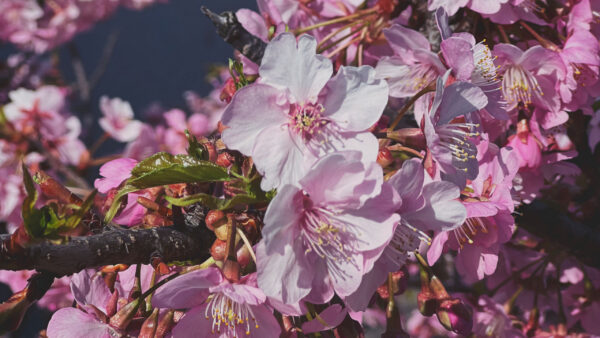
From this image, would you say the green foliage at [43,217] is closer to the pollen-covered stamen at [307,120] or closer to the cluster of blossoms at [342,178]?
the cluster of blossoms at [342,178]

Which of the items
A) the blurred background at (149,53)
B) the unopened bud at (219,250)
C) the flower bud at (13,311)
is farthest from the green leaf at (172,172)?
the blurred background at (149,53)

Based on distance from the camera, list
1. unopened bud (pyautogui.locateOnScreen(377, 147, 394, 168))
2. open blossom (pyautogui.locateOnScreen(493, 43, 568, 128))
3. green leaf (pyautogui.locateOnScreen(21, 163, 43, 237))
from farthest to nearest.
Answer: open blossom (pyautogui.locateOnScreen(493, 43, 568, 128)) → unopened bud (pyautogui.locateOnScreen(377, 147, 394, 168)) → green leaf (pyautogui.locateOnScreen(21, 163, 43, 237))

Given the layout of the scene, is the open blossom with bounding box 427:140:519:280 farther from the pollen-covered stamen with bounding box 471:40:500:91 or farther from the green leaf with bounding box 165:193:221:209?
the green leaf with bounding box 165:193:221:209

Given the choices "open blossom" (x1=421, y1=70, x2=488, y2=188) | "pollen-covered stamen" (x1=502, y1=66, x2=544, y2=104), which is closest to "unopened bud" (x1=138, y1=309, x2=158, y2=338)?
"open blossom" (x1=421, y1=70, x2=488, y2=188)

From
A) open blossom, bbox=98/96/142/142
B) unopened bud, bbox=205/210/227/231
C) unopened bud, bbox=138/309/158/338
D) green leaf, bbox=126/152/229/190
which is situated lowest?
open blossom, bbox=98/96/142/142

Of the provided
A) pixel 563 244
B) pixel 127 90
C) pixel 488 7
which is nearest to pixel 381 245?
pixel 488 7
